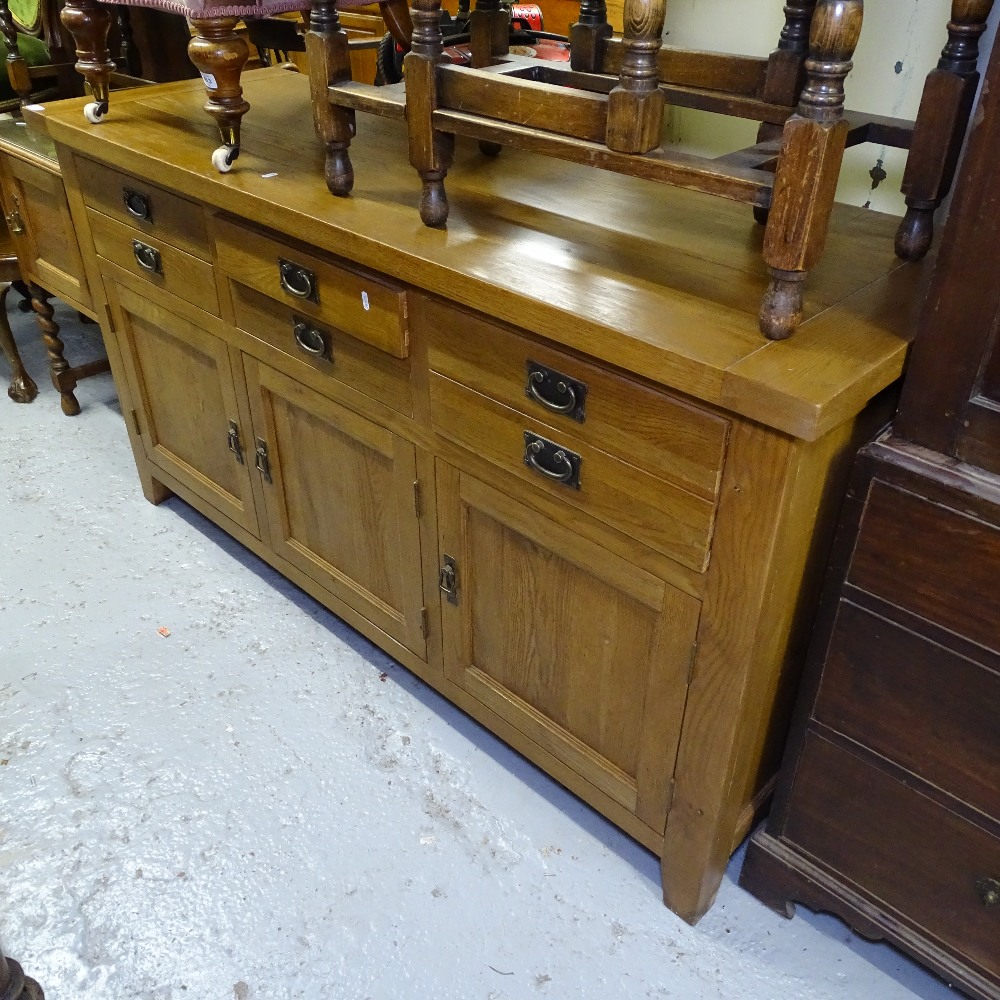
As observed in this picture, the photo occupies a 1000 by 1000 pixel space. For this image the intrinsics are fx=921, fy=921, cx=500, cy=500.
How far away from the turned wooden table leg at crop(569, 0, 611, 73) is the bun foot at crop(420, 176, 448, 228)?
0.35 metres

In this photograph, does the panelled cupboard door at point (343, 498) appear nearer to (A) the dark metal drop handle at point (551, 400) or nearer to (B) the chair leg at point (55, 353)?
(A) the dark metal drop handle at point (551, 400)

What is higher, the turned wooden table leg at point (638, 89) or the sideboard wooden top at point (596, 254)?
the turned wooden table leg at point (638, 89)

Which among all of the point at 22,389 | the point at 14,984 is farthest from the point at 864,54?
the point at 22,389

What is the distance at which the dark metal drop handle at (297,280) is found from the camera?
1271 mm

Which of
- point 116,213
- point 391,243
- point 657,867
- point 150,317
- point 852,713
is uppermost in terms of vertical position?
point 391,243

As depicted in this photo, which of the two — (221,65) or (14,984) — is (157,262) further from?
(14,984)

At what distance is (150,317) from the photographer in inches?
67.3

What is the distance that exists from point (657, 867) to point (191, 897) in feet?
2.20

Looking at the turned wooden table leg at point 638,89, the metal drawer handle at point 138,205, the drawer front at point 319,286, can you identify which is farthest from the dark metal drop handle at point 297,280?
the turned wooden table leg at point 638,89

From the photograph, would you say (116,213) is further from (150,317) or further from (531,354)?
(531,354)

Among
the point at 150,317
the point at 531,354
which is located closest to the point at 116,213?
the point at 150,317

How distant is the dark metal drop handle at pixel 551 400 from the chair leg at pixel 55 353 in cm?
176

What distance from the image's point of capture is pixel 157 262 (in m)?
1.60

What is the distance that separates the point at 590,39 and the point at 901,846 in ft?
3.78
